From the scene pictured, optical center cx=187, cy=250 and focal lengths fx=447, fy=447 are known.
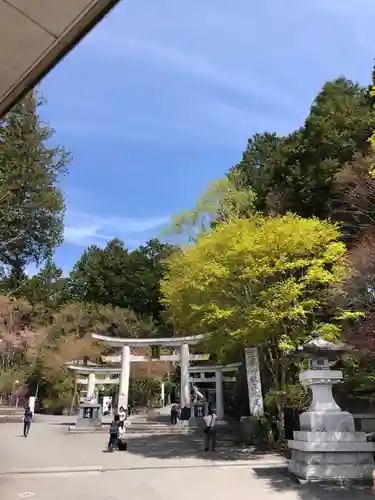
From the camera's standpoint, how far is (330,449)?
886 cm

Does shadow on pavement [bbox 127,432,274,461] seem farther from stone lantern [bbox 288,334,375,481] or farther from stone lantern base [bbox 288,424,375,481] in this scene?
stone lantern base [bbox 288,424,375,481]

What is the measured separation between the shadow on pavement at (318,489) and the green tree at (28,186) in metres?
13.9

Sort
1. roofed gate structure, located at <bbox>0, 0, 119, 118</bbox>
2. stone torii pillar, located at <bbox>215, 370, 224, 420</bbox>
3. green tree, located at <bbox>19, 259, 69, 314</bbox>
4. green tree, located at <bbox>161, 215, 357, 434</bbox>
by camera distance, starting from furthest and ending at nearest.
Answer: green tree, located at <bbox>19, 259, 69, 314</bbox>, stone torii pillar, located at <bbox>215, 370, 224, 420</bbox>, green tree, located at <bbox>161, 215, 357, 434</bbox>, roofed gate structure, located at <bbox>0, 0, 119, 118</bbox>

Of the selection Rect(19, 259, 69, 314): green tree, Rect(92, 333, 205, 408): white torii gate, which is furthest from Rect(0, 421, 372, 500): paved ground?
Rect(19, 259, 69, 314): green tree

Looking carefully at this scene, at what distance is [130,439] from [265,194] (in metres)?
15.6

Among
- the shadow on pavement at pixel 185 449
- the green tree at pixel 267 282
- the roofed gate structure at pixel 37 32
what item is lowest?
the shadow on pavement at pixel 185 449

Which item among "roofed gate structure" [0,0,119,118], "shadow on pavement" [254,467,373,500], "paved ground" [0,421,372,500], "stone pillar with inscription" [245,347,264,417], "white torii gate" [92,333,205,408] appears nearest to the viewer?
"roofed gate structure" [0,0,119,118]

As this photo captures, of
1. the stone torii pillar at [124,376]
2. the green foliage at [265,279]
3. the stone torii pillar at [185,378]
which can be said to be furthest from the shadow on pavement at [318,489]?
the stone torii pillar at [124,376]

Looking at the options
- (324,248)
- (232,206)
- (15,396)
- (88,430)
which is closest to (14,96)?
(324,248)

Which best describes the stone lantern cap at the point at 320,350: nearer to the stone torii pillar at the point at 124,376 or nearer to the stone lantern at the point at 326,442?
the stone lantern at the point at 326,442

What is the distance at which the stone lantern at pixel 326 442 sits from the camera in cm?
880

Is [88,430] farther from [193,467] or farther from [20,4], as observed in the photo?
[20,4]

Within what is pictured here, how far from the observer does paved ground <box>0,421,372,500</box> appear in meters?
8.06

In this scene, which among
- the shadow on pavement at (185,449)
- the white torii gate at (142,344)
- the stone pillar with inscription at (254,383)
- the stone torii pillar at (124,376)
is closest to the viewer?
the shadow on pavement at (185,449)
